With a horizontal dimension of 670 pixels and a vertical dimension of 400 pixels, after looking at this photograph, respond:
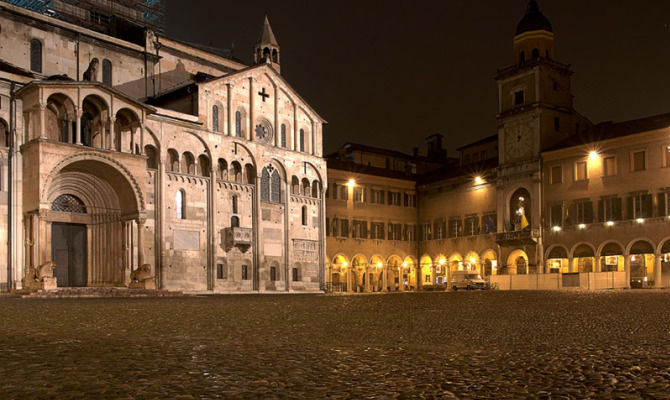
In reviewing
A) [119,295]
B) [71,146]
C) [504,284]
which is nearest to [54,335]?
[119,295]

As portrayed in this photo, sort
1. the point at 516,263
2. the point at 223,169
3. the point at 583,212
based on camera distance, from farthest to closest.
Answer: the point at 516,263 → the point at 583,212 → the point at 223,169

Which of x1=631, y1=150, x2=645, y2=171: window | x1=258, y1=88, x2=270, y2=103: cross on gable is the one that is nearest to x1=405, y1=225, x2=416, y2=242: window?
x1=631, y1=150, x2=645, y2=171: window

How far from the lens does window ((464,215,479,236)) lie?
56188 mm

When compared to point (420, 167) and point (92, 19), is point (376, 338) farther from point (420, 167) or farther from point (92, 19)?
point (420, 167)

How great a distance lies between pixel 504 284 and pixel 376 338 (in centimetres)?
3926

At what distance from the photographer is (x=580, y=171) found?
48.6m

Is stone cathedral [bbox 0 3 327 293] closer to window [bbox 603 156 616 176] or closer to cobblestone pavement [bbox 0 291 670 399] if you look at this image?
window [bbox 603 156 616 176]

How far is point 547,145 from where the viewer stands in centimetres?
5138

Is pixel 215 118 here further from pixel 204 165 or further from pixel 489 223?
pixel 489 223

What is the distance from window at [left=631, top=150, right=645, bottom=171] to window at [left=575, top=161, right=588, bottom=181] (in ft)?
11.5

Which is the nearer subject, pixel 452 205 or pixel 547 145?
pixel 547 145

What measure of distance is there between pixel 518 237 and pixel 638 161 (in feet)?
32.9

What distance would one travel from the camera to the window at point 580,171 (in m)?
48.3

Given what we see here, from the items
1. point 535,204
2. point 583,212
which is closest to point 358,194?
point 535,204
